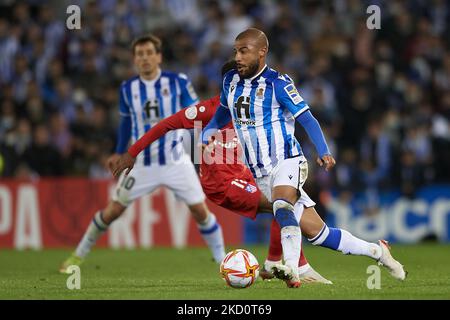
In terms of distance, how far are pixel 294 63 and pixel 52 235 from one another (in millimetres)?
5499

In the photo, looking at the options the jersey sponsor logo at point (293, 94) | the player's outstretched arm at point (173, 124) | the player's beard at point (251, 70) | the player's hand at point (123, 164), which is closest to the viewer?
the jersey sponsor logo at point (293, 94)

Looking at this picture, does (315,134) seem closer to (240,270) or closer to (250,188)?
(250,188)

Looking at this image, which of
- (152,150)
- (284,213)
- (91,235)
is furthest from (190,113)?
(91,235)

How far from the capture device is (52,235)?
634 inches

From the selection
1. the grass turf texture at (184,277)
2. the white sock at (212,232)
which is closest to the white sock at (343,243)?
the grass turf texture at (184,277)

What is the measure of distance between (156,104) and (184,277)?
230 cm

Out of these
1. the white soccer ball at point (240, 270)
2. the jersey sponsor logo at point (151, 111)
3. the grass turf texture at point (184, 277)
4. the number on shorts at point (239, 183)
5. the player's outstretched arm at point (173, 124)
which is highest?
the jersey sponsor logo at point (151, 111)

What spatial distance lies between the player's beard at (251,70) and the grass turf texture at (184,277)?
1.80 metres

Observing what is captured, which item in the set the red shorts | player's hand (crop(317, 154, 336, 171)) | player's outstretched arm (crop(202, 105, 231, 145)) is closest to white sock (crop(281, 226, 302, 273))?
player's hand (crop(317, 154, 336, 171))

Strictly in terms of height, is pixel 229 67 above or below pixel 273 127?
above

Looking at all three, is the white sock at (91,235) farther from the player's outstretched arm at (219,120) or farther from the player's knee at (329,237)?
the player's knee at (329,237)

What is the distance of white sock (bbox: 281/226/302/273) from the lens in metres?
7.97

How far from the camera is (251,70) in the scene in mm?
8367

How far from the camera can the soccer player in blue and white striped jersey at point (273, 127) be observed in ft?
26.9
